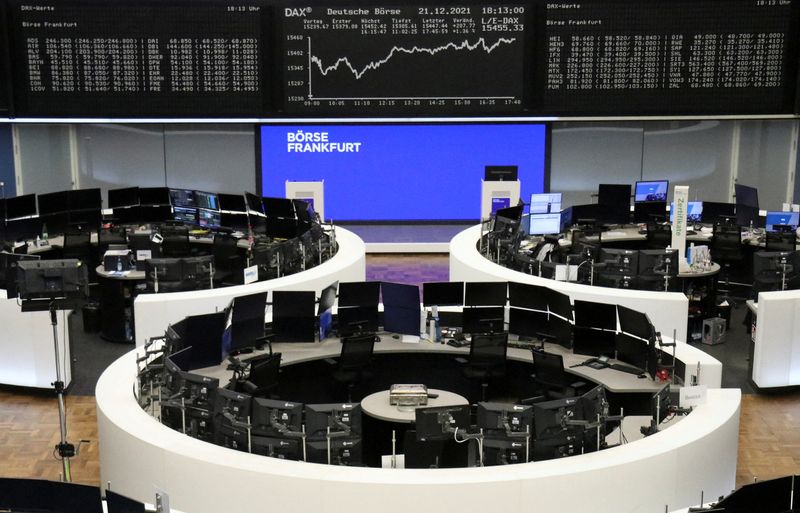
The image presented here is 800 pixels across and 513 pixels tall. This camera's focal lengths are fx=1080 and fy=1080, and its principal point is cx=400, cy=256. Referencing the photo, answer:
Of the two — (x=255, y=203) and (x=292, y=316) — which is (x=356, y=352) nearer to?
(x=292, y=316)

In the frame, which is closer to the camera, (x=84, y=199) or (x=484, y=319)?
(x=484, y=319)

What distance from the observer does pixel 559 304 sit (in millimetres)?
9312

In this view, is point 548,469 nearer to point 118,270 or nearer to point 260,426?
point 260,426

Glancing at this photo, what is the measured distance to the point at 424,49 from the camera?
48.1 ft

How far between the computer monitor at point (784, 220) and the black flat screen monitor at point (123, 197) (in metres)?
8.18

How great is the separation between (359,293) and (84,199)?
19.1 feet

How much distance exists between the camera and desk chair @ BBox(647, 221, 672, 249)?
1371 centimetres

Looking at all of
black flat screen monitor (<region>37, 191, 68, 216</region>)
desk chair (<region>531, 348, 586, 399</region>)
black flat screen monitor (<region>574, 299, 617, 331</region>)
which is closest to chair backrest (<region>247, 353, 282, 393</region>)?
desk chair (<region>531, 348, 586, 399</region>)

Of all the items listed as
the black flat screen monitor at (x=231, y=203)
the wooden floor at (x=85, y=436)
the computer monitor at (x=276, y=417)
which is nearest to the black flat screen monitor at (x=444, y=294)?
the wooden floor at (x=85, y=436)

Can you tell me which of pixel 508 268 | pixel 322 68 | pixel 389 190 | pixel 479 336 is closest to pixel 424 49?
pixel 322 68

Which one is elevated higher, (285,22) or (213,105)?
(285,22)

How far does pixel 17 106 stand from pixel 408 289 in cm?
779

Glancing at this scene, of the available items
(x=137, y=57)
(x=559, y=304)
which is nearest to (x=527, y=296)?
(x=559, y=304)

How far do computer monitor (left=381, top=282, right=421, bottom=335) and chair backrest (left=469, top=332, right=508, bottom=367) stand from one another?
0.62 metres
